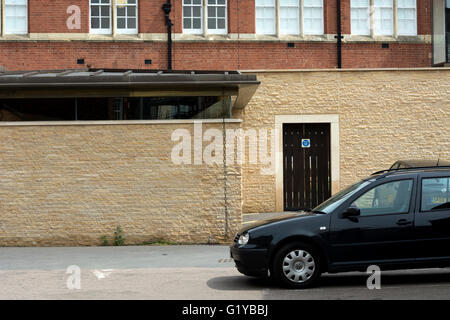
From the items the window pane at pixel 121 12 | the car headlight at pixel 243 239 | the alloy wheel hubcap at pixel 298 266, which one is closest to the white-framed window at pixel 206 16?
the window pane at pixel 121 12

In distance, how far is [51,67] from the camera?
78.3ft

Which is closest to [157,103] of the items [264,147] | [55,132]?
[55,132]

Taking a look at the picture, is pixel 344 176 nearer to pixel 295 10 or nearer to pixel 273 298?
pixel 295 10

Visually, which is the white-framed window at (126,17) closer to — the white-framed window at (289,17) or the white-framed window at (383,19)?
the white-framed window at (289,17)

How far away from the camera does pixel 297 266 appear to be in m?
9.10

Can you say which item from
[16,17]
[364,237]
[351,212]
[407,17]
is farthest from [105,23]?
[364,237]

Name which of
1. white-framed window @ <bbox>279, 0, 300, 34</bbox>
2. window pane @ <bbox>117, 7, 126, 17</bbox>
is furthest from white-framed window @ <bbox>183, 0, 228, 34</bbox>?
window pane @ <bbox>117, 7, 126, 17</bbox>

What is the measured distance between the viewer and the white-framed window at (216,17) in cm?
2445

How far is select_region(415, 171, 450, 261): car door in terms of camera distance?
9031 mm

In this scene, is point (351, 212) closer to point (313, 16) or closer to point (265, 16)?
point (265, 16)

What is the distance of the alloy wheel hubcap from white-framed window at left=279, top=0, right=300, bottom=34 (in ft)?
54.8

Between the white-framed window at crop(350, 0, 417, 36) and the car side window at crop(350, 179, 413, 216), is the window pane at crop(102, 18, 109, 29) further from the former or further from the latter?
the car side window at crop(350, 179, 413, 216)

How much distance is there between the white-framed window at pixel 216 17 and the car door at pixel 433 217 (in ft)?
53.3

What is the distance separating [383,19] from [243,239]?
17791 mm
